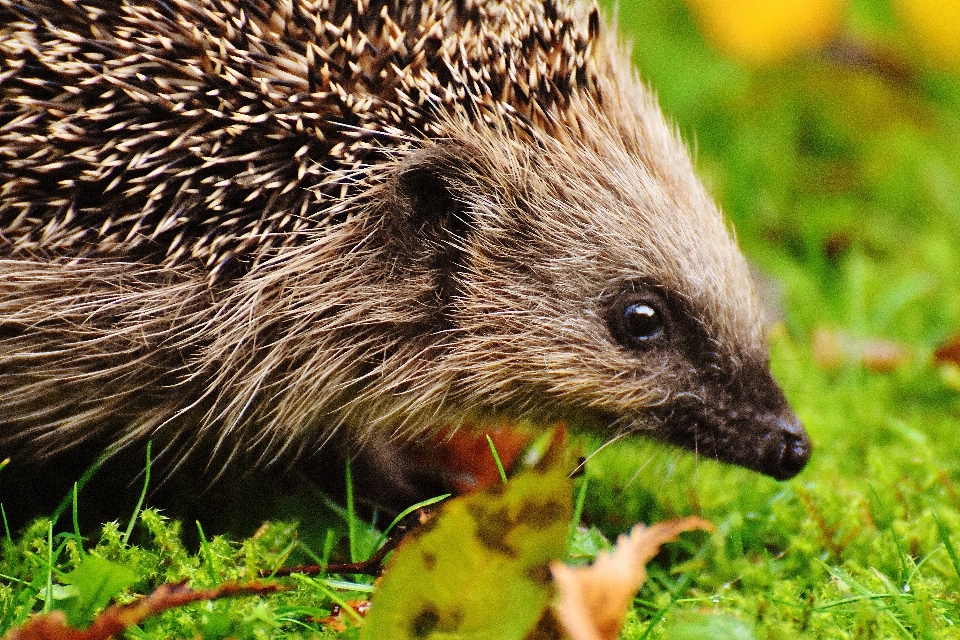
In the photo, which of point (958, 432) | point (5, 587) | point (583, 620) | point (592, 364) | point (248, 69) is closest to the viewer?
point (583, 620)

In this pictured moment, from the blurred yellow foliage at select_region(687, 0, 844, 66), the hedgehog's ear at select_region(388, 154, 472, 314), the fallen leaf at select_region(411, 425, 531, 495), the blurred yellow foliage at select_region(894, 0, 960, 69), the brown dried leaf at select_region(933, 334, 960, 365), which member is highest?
the blurred yellow foliage at select_region(894, 0, 960, 69)

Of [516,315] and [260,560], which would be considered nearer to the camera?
[260,560]

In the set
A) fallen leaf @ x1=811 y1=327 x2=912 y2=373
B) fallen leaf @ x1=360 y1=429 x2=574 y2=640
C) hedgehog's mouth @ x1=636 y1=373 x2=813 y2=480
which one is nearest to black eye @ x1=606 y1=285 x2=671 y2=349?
hedgehog's mouth @ x1=636 y1=373 x2=813 y2=480

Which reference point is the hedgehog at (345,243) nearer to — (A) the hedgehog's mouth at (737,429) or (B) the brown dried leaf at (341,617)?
(A) the hedgehog's mouth at (737,429)

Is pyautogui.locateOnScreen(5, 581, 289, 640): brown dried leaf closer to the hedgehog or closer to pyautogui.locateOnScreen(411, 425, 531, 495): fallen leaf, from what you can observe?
the hedgehog

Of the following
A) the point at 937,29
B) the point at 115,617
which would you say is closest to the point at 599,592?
the point at 115,617

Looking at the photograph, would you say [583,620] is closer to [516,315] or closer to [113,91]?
[516,315]

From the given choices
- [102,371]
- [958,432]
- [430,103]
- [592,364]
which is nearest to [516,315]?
[592,364]
